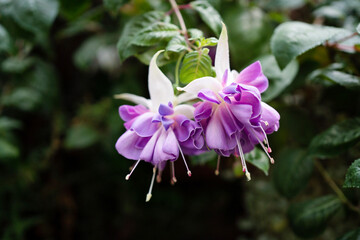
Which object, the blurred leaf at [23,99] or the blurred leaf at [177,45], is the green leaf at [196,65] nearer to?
the blurred leaf at [177,45]

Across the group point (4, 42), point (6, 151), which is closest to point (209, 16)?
point (4, 42)

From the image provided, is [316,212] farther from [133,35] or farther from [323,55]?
[133,35]

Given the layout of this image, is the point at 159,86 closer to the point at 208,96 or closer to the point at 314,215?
the point at 208,96

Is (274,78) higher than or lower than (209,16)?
lower

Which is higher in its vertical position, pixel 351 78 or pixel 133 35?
pixel 133 35

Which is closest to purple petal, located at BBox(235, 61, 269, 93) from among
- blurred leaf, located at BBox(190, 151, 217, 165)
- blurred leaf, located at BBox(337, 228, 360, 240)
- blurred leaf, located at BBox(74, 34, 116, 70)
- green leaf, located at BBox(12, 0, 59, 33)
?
blurred leaf, located at BBox(190, 151, 217, 165)

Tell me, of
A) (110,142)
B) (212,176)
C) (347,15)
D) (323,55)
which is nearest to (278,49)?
(323,55)
